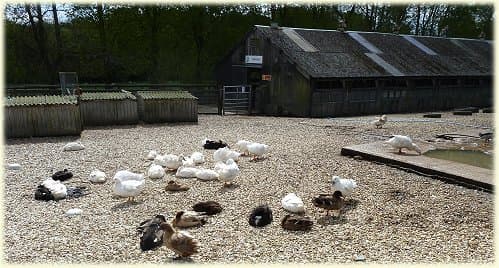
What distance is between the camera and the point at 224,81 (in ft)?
90.6

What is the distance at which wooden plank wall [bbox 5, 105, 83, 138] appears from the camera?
1394 cm

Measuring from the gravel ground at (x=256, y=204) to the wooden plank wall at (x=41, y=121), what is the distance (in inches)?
62.2

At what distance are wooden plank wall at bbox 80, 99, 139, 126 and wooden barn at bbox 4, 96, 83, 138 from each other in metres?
2.13

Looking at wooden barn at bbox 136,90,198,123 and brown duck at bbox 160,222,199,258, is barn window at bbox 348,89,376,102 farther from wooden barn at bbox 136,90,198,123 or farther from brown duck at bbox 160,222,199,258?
brown duck at bbox 160,222,199,258

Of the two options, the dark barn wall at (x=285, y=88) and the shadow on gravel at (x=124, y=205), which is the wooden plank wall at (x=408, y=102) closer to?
the dark barn wall at (x=285, y=88)

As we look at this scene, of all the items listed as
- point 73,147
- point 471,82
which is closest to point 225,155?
point 73,147

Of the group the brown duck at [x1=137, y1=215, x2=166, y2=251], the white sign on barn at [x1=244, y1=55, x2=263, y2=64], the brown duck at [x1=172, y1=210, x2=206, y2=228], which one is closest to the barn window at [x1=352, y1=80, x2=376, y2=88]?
the white sign on barn at [x1=244, y1=55, x2=263, y2=64]

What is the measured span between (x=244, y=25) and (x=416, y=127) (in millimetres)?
23099

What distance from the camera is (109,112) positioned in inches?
678

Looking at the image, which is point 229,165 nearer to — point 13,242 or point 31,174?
point 13,242

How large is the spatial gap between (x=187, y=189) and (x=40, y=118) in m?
8.59

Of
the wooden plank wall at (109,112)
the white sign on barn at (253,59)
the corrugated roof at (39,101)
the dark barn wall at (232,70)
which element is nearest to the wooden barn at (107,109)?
the wooden plank wall at (109,112)

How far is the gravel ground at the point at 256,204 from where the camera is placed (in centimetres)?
582

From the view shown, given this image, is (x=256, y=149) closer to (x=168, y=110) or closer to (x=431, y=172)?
(x=431, y=172)
